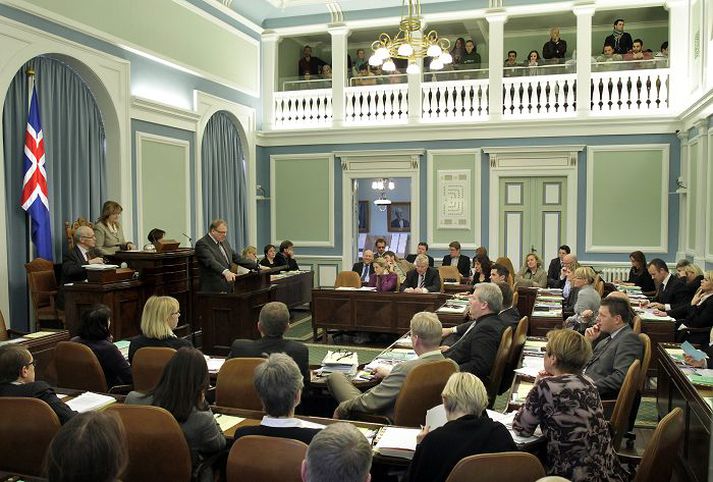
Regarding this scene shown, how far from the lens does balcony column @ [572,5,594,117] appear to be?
1101 centimetres

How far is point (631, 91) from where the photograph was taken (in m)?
10.9

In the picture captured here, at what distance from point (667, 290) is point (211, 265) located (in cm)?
549

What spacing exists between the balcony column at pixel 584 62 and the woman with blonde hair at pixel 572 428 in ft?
30.6

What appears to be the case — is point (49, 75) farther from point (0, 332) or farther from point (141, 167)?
point (0, 332)

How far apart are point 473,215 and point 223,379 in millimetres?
8693

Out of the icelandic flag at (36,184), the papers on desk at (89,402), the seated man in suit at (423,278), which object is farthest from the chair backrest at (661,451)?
the icelandic flag at (36,184)

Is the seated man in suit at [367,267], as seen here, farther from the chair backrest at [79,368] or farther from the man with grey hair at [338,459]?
the man with grey hair at [338,459]

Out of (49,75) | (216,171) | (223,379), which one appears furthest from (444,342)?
(216,171)

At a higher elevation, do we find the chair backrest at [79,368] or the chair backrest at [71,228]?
the chair backrest at [71,228]

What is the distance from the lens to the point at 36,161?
723cm

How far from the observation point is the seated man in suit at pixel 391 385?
3.60 m

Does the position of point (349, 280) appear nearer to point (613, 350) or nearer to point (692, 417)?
point (613, 350)

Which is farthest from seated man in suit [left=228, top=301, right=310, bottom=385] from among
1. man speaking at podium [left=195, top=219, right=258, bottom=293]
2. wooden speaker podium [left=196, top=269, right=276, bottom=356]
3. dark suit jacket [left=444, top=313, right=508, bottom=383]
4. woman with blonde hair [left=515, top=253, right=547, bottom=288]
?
woman with blonde hair [left=515, top=253, right=547, bottom=288]

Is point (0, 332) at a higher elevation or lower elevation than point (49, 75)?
lower
